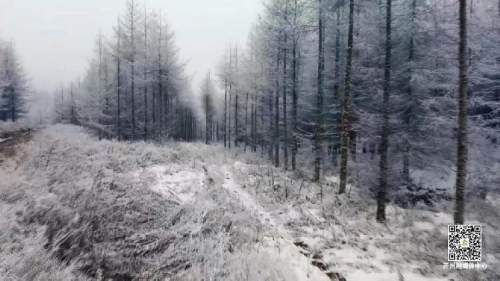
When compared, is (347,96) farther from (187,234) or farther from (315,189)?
(187,234)

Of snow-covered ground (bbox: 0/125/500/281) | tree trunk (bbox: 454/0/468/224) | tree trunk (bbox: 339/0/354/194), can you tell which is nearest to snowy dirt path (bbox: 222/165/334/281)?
snow-covered ground (bbox: 0/125/500/281)

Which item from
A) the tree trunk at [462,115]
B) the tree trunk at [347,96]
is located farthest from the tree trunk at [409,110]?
the tree trunk at [462,115]

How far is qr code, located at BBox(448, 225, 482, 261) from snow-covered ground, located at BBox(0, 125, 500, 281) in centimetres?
27

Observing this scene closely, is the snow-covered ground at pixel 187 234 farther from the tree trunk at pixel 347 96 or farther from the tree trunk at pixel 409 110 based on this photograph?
the tree trunk at pixel 409 110

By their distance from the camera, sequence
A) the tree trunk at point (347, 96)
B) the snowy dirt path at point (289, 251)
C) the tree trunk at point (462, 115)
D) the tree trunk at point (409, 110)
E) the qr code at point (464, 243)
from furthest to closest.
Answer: the tree trunk at point (409, 110)
the tree trunk at point (347, 96)
the tree trunk at point (462, 115)
the qr code at point (464, 243)
the snowy dirt path at point (289, 251)

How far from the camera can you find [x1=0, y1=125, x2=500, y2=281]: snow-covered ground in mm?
4309

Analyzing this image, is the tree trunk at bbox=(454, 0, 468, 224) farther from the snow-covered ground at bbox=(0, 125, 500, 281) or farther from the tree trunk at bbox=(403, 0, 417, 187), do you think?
the tree trunk at bbox=(403, 0, 417, 187)

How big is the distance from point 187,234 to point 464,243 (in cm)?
666

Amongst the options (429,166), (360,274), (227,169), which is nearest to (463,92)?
(360,274)

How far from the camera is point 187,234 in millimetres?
5852

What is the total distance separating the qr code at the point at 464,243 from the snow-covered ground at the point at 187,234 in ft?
0.88

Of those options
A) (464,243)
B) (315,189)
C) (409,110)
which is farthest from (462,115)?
(409,110)

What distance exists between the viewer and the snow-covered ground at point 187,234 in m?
4.31

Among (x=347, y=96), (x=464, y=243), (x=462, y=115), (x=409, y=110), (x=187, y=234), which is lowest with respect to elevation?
(x=464, y=243)
